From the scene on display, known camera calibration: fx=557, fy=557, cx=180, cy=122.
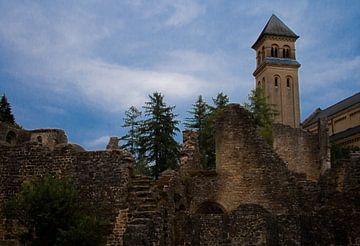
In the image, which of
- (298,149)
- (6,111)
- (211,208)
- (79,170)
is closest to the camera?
(79,170)

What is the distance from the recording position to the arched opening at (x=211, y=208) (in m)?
24.3

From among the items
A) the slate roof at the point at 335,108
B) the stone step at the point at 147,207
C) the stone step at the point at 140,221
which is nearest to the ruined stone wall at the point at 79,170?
the stone step at the point at 147,207

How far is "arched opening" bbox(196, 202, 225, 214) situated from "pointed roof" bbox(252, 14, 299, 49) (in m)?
74.9

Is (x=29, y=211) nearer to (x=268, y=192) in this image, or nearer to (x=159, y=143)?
(x=268, y=192)

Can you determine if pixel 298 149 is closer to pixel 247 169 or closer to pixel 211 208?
pixel 247 169

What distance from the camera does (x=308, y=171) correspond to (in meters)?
34.8

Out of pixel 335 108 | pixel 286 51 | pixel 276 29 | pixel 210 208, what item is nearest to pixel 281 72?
pixel 286 51

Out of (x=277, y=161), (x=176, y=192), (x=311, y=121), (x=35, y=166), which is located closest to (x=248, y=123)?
(x=277, y=161)

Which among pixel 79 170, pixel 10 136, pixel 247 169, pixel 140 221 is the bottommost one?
pixel 140 221

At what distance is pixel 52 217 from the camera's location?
53.5ft

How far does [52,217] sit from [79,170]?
2339 mm

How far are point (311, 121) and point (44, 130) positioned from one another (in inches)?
2170

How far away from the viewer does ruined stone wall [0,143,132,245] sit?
58.6 ft

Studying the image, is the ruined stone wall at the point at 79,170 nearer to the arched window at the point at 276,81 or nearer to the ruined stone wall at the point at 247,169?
the ruined stone wall at the point at 247,169
